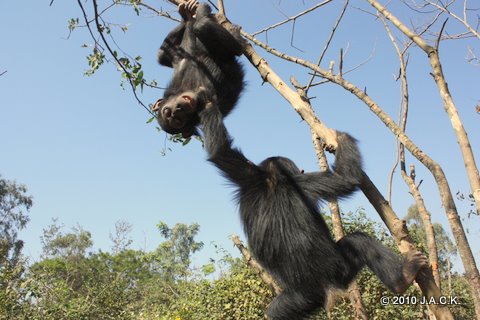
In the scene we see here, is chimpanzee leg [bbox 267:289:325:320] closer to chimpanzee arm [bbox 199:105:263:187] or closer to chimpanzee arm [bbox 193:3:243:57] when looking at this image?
chimpanzee arm [bbox 199:105:263:187]

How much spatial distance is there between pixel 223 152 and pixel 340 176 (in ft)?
3.52

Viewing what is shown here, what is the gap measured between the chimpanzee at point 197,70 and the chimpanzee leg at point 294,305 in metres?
2.11

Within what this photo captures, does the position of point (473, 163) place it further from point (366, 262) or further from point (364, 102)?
point (366, 262)

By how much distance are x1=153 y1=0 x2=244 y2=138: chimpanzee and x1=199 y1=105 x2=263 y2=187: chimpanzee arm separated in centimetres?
77

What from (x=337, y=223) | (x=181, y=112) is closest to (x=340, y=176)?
(x=181, y=112)

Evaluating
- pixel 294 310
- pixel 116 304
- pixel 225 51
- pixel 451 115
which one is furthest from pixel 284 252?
pixel 116 304

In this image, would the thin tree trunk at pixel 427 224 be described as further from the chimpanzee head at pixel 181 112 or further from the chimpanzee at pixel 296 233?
the chimpanzee head at pixel 181 112

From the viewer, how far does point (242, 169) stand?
4402mm

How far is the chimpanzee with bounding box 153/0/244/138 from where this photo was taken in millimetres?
5000

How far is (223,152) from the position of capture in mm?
4188

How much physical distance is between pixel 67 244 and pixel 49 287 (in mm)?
39268

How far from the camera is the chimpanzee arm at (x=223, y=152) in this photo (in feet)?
13.6

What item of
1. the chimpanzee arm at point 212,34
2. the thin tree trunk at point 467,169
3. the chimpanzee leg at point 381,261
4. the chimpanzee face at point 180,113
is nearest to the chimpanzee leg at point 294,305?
the chimpanzee leg at point 381,261

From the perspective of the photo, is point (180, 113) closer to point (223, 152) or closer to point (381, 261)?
point (223, 152)
